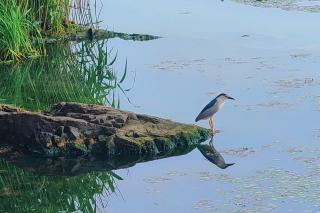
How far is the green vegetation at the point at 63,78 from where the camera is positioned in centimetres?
790

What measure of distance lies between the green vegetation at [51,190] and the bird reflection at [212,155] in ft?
2.31

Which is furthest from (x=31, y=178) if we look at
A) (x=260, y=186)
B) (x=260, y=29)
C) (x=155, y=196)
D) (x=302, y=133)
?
(x=260, y=29)

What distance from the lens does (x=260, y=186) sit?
5.43 m

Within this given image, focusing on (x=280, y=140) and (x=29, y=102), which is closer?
(x=280, y=140)

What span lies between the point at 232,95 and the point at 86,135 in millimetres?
2006

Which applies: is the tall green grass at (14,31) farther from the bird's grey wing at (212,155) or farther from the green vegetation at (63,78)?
the bird's grey wing at (212,155)

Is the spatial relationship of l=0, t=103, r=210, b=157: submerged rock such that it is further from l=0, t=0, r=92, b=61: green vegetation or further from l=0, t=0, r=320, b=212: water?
l=0, t=0, r=92, b=61: green vegetation

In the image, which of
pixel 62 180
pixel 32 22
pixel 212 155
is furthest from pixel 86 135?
pixel 32 22

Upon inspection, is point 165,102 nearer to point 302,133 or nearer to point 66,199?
point 302,133

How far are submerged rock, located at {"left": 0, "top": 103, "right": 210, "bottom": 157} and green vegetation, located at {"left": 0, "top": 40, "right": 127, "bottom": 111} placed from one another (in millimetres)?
1175

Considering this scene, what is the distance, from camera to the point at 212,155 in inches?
241

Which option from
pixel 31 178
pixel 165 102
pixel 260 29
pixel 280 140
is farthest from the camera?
pixel 260 29

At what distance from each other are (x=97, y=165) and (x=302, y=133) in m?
1.63

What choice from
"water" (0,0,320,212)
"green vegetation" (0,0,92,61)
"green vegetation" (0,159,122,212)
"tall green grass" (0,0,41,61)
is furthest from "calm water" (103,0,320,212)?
"tall green grass" (0,0,41,61)
